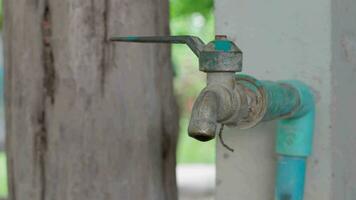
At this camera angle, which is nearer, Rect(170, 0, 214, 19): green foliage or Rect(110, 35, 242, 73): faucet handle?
Rect(110, 35, 242, 73): faucet handle

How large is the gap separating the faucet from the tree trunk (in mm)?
195

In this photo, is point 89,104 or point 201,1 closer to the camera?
point 89,104

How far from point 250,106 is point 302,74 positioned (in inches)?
8.8

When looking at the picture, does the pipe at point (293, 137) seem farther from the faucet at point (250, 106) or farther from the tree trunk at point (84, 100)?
the tree trunk at point (84, 100)

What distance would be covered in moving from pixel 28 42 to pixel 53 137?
17cm

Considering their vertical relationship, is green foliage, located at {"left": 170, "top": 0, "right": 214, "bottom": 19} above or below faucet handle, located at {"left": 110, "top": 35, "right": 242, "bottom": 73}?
above

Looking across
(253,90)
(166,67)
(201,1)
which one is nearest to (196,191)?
(201,1)

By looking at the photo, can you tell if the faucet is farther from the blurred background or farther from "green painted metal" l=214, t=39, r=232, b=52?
the blurred background

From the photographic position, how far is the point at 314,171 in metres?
1.25

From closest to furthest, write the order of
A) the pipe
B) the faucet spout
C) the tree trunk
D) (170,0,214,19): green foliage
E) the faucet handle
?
the faucet spout, the faucet handle, the pipe, the tree trunk, (170,0,214,19): green foliage

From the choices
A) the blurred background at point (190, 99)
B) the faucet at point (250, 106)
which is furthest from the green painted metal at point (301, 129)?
the blurred background at point (190, 99)

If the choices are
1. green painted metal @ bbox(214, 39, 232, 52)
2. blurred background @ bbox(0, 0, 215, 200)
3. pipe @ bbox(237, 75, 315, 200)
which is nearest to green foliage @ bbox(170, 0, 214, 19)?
blurred background @ bbox(0, 0, 215, 200)

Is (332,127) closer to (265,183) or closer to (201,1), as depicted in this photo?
→ (265,183)

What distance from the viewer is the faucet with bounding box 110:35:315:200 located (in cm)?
97
